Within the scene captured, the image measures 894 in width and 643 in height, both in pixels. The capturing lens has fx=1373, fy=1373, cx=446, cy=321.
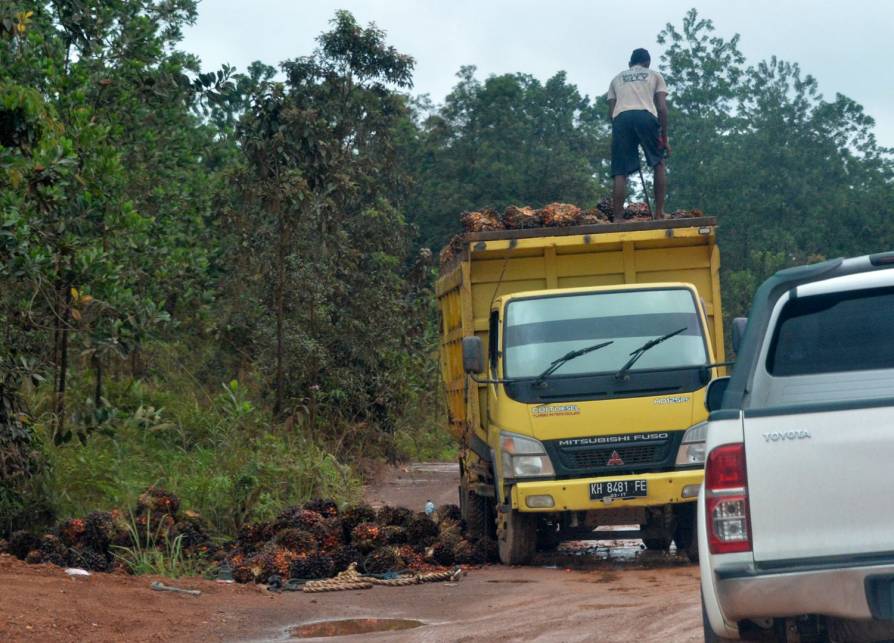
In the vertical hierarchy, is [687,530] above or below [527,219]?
below

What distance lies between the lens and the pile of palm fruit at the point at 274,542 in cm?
1105

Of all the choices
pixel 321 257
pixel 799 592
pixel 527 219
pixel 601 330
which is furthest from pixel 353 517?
pixel 321 257

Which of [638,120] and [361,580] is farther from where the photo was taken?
[638,120]

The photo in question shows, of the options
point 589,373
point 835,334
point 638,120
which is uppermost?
point 638,120

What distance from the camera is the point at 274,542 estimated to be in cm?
1144

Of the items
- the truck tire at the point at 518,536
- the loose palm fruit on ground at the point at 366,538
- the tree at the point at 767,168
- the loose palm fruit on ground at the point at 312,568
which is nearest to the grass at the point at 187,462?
the loose palm fruit on ground at the point at 366,538

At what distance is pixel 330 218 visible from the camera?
21297 millimetres

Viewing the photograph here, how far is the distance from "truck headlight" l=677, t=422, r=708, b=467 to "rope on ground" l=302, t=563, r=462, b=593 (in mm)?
2003

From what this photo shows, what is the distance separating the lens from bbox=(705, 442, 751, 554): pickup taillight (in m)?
4.85

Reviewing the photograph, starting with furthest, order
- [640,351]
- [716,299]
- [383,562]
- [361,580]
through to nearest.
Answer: [716,299] < [640,351] < [383,562] < [361,580]

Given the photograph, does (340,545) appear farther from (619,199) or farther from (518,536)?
(619,199)

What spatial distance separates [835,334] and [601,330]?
224 inches

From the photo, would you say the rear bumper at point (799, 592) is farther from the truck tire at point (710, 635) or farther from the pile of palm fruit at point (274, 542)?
the pile of palm fruit at point (274, 542)

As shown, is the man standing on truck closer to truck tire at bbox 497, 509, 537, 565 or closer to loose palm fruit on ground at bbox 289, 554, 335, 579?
truck tire at bbox 497, 509, 537, 565
